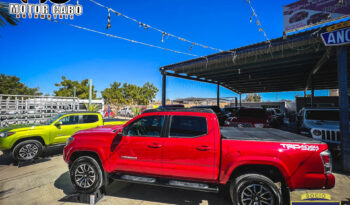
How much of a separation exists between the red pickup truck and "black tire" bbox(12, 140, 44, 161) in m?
3.23

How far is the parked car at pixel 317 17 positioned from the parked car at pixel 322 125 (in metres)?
4.02

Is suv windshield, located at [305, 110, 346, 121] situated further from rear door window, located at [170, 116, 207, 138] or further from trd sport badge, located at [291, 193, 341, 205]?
rear door window, located at [170, 116, 207, 138]

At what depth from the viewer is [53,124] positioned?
587cm

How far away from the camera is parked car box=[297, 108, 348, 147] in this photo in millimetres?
5027

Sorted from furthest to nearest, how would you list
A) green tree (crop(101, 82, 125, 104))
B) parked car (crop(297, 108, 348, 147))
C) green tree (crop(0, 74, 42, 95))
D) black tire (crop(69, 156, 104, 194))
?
green tree (crop(101, 82, 125, 104)) < green tree (crop(0, 74, 42, 95)) < parked car (crop(297, 108, 348, 147)) < black tire (crop(69, 156, 104, 194))

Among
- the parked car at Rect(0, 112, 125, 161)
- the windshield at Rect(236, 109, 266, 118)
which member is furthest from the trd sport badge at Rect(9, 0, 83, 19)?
the windshield at Rect(236, 109, 266, 118)

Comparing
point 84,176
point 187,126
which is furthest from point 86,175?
point 187,126

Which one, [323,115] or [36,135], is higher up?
[323,115]

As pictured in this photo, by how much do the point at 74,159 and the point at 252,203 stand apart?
3.83 meters

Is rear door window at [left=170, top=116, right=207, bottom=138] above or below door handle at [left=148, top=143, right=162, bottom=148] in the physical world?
above

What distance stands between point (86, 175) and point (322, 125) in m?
7.74

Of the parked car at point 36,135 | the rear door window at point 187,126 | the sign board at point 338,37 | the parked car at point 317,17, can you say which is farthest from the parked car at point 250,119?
the parked car at point 36,135

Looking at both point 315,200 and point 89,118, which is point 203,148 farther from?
point 89,118

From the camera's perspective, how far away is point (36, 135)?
5441mm
